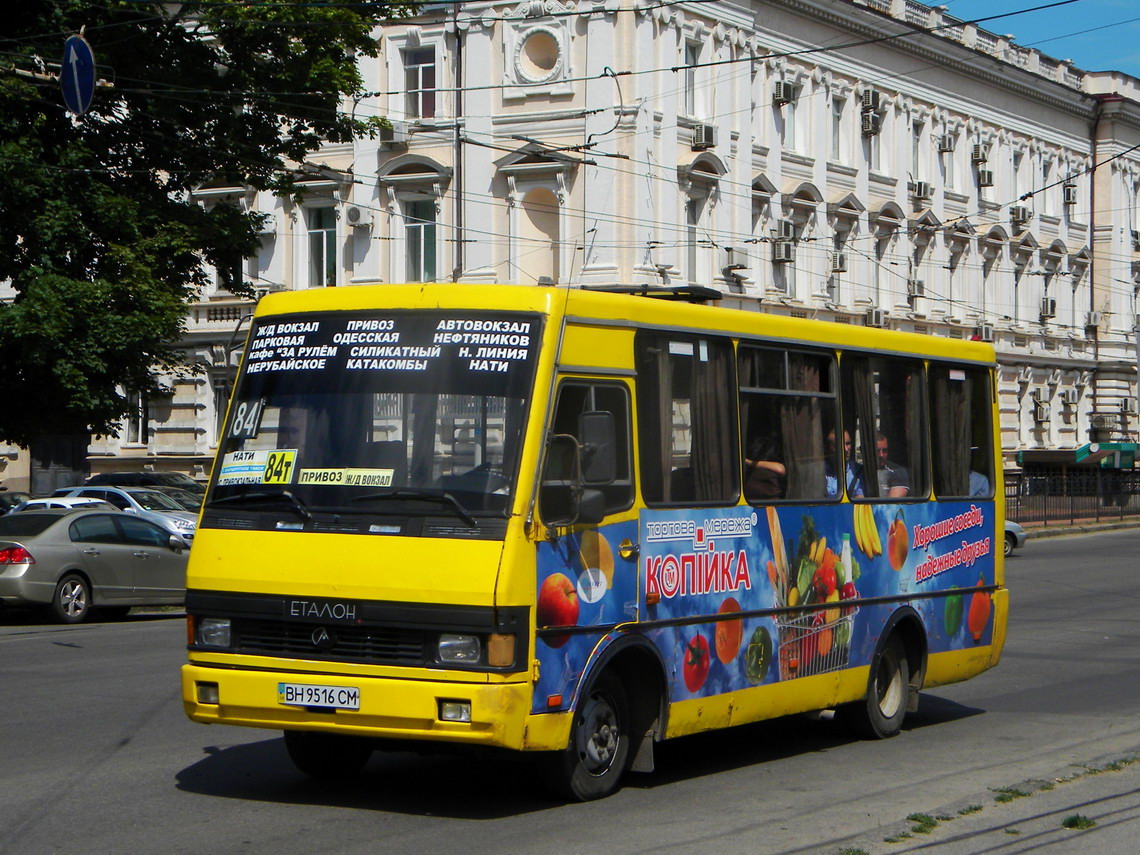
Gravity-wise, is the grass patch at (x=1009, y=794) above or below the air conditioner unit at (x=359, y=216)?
below

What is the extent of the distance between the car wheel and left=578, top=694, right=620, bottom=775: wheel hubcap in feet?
41.1

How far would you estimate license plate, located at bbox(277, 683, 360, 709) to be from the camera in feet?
26.1

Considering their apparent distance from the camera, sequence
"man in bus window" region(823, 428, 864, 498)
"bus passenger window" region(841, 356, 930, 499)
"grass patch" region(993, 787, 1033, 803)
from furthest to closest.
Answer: "bus passenger window" region(841, 356, 930, 499) → "man in bus window" region(823, 428, 864, 498) → "grass patch" region(993, 787, 1033, 803)

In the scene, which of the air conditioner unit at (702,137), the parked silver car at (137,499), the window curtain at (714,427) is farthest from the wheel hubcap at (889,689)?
the air conditioner unit at (702,137)

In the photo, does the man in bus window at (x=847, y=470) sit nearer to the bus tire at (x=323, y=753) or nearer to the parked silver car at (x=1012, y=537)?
the bus tire at (x=323, y=753)

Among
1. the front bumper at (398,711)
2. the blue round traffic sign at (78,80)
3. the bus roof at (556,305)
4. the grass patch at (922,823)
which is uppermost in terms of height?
the blue round traffic sign at (78,80)

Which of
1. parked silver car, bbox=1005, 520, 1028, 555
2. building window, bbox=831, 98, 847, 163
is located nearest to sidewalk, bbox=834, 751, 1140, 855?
parked silver car, bbox=1005, 520, 1028, 555

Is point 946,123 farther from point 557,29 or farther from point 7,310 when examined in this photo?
point 7,310

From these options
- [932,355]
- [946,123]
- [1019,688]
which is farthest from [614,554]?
[946,123]

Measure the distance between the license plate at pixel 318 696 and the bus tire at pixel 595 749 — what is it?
3.52ft

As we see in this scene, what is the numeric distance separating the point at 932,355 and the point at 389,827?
5831 millimetres

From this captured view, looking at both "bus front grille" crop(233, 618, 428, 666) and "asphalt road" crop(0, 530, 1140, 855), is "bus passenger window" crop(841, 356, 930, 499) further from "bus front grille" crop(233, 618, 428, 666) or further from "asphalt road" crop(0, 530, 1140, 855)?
"bus front grille" crop(233, 618, 428, 666)

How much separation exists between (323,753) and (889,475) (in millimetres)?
4382

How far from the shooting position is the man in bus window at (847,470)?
1066 cm
